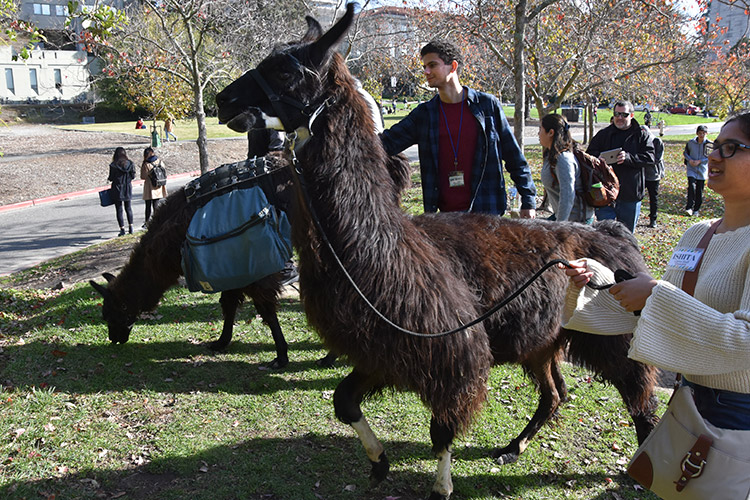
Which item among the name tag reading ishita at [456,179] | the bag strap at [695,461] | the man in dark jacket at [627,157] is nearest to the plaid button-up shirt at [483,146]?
the name tag reading ishita at [456,179]

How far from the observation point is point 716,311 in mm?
1910

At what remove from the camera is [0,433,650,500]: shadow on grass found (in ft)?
12.1

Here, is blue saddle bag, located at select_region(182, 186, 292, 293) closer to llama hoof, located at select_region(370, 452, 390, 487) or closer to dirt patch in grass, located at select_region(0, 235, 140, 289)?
llama hoof, located at select_region(370, 452, 390, 487)

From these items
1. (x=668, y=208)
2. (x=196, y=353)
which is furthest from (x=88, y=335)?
(x=668, y=208)

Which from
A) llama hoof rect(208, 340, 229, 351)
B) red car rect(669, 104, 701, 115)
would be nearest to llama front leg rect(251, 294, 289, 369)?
llama hoof rect(208, 340, 229, 351)

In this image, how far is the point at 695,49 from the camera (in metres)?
13.8

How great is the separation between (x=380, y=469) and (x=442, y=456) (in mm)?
416

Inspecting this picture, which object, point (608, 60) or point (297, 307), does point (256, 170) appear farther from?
point (608, 60)

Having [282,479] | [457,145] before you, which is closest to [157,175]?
[457,145]

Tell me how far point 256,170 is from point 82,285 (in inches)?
168

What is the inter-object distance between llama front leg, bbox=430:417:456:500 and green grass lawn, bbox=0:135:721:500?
0.57 ft

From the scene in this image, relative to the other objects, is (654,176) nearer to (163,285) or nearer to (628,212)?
(628,212)

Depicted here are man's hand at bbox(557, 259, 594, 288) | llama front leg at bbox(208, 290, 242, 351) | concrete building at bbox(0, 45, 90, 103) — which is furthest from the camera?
concrete building at bbox(0, 45, 90, 103)

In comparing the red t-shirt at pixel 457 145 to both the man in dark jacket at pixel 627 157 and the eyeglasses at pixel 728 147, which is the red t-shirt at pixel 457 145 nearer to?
the eyeglasses at pixel 728 147
